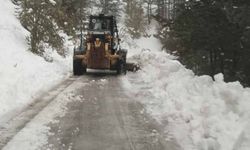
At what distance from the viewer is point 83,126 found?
8.98 meters

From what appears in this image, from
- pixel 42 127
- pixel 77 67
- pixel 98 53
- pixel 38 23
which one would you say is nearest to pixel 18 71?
pixel 77 67

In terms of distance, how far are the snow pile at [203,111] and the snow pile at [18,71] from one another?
3.48 meters

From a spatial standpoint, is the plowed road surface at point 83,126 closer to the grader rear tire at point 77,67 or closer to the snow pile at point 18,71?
the snow pile at point 18,71

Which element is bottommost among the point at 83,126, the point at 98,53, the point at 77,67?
the point at 83,126

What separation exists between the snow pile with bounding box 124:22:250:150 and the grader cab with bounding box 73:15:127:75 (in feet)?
24.8

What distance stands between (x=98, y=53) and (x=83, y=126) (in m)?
12.2

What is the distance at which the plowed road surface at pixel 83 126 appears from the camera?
7492 mm

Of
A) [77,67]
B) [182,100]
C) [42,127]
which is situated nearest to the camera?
[42,127]

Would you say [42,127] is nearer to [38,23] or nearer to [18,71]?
[18,71]

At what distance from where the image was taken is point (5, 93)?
12000mm

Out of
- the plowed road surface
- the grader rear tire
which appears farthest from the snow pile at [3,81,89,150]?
the grader rear tire

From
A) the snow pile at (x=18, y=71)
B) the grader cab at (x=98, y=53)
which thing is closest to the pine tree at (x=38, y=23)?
the snow pile at (x=18, y=71)

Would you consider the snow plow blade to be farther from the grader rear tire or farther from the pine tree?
the pine tree

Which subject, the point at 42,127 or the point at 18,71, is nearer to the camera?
the point at 42,127
